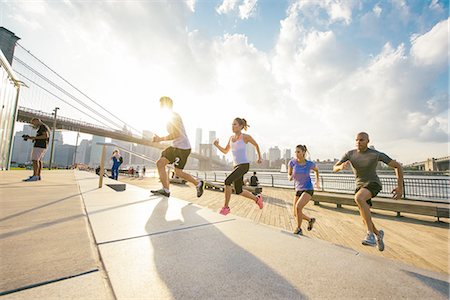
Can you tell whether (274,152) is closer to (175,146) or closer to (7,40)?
(7,40)

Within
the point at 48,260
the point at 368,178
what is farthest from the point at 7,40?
the point at 368,178

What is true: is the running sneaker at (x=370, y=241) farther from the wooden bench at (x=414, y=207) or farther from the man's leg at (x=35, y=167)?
the man's leg at (x=35, y=167)

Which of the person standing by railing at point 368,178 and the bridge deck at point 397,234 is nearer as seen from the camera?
the person standing by railing at point 368,178

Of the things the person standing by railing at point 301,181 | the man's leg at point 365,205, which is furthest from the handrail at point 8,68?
the man's leg at point 365,205

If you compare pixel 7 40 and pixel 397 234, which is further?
pixel 7 40

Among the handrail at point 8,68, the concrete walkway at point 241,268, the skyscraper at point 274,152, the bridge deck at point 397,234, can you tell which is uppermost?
the skyscraper at point 274,152

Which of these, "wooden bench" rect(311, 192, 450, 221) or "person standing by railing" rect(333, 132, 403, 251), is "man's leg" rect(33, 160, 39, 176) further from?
"wooden bench" rect(311, 192, 450, 221)

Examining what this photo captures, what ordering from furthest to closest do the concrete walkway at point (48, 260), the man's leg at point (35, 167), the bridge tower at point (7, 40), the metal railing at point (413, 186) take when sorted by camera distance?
the bridge tower at point (7, 40) < the metal railing at point (413, 186) < the man's leg at point (35, 167) < the concrete walkway at point (48, 260)

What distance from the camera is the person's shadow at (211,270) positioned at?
1045 millimetres

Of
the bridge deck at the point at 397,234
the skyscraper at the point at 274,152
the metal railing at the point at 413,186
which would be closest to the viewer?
the bridge deck at the point at 397,234

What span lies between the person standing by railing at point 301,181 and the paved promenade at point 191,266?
1583 mm

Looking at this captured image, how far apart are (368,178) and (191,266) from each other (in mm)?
2823

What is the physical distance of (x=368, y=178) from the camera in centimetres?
285

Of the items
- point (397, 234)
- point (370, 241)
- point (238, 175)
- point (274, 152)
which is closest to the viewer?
point (370, 241)
